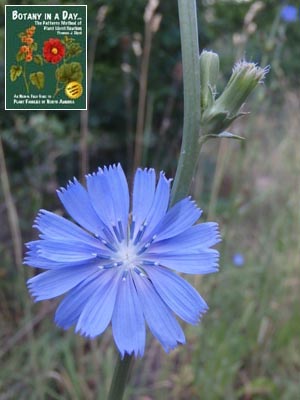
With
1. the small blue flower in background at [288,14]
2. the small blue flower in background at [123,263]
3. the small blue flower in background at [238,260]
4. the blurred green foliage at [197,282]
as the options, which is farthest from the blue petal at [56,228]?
the small blue flower in background at [288,14]

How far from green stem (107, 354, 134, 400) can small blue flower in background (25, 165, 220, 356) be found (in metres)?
0.04

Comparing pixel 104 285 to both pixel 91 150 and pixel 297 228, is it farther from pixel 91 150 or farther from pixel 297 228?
pixel 297 228

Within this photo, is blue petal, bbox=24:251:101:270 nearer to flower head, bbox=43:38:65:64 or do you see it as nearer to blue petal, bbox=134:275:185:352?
blue petal, bbox=134:275:185:352

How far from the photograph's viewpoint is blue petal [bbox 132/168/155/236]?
24.1 inches

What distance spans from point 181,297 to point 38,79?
1.16 feet

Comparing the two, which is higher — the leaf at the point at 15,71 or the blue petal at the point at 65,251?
the leaf at the point at 15,71

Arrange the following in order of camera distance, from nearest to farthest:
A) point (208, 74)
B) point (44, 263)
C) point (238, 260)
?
point (44, 263) → point (208, 74) → point (238, 260)

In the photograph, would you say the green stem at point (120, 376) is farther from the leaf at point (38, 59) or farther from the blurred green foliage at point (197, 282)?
the blurred green foliage at point (197, 282)

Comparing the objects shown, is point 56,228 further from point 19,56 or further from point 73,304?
point 19,56

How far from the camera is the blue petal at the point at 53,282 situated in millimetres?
565

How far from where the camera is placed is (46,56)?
0.74 meters

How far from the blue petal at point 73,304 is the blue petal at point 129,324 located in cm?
3

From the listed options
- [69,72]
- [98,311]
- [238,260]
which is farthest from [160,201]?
[238,260]

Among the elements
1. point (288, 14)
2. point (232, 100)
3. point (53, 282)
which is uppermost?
point (288, 14)
